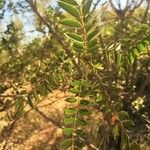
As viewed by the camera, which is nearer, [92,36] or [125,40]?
[92,36]

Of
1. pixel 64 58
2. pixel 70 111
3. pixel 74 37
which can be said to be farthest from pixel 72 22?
pixel 64 58

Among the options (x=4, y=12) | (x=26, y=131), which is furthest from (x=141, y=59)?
(x=4, y=12)

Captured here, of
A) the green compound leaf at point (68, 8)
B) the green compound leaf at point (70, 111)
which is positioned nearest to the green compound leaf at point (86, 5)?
the green compound leaf at point (68, 8)

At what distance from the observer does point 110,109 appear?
1320 millimetres

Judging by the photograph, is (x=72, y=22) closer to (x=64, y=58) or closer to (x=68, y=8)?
(x=68, y=8)

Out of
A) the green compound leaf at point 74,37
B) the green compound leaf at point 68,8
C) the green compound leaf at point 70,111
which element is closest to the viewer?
the green compound leaf at point 68,8

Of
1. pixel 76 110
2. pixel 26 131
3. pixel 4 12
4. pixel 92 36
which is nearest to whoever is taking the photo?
→ pixel 92 36

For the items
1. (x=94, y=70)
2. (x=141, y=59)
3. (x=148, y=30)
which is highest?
(x=148, y=30)

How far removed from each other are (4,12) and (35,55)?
2.46 ft

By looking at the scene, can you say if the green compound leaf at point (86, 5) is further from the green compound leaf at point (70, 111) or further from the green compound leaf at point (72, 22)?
the green compound leaf at point (70, 111)

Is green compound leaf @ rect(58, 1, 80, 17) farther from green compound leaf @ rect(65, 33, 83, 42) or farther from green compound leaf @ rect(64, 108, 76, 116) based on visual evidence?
green compound leaf @ rect(64, 108, 76, 116)

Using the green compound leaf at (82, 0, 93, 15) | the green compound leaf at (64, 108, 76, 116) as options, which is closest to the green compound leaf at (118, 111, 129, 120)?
the green compound leaf at (64, 108, 76, 116)

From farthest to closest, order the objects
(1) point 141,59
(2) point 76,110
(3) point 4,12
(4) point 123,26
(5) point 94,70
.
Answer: (1) point 141,59 → (4) point 123,26 → (3) point 4,12 → (2) point 76,110 → (5) point 94,70

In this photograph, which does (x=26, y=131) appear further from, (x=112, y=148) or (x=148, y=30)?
(x=148, y=30)
